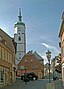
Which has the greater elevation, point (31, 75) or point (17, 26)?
point (17, 26)

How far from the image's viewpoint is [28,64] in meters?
110

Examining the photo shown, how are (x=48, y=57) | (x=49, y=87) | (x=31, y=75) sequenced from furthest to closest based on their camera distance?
Answer: (x=31, y=75), (x=48, y=57), (x=49, y=87)

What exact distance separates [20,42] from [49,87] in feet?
360

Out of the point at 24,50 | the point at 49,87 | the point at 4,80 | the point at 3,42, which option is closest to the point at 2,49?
the point at 3,42

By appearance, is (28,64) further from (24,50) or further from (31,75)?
(31,75)

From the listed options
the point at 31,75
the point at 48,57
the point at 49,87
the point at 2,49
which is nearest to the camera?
the point at 49,87

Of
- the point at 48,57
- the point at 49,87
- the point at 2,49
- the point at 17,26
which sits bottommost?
the point at 49,87

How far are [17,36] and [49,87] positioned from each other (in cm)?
11283

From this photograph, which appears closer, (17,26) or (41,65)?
(41,65)

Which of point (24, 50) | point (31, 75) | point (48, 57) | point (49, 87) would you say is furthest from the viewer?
point (24, 50)

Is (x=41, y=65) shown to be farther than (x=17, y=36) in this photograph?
No

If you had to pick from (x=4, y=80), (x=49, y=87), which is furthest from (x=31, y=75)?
(x=49, y=87)

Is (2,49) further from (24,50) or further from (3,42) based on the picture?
(24,50)

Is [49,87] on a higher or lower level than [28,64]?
lower
